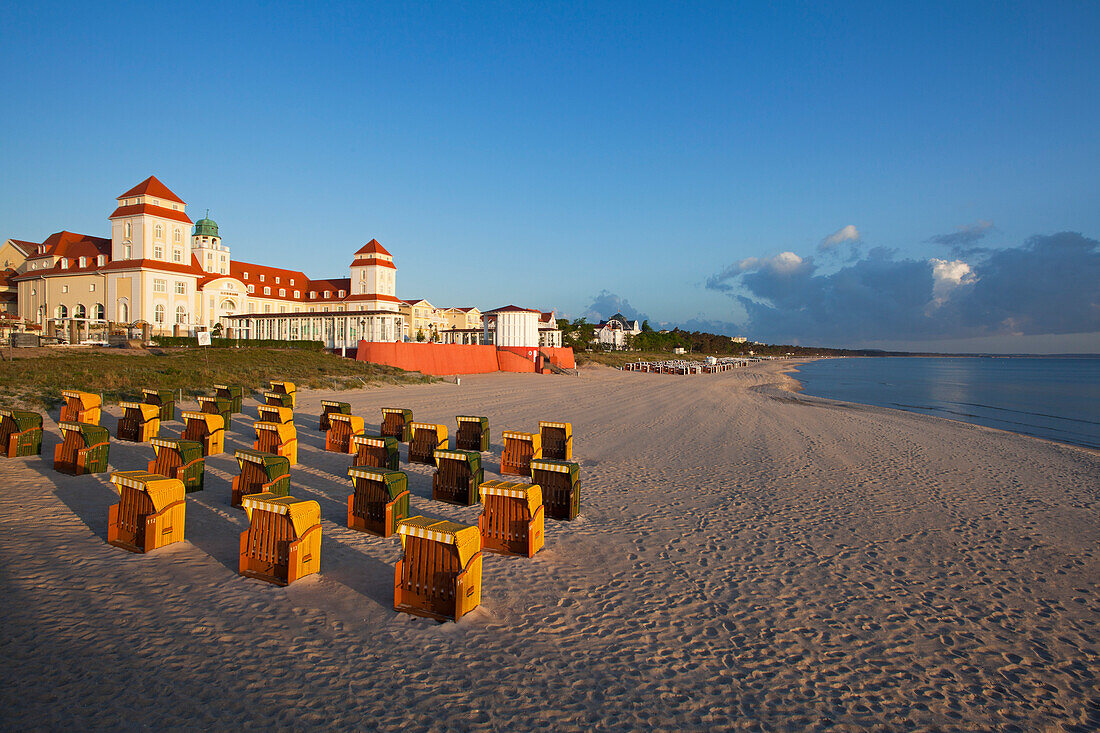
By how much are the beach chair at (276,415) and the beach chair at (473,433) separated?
358 centimetres

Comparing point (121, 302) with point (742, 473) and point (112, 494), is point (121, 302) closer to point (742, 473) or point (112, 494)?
point (112, 494)

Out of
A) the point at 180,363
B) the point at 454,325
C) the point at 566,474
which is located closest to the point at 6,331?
the point at 180,363

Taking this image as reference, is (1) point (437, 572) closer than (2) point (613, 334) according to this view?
Yes

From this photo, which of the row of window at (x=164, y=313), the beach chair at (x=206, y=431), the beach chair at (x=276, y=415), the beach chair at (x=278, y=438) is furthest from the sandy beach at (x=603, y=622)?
the row of window at (x=164, y=313)

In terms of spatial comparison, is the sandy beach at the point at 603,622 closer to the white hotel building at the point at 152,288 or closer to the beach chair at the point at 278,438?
the beach chair at the point at 278,438

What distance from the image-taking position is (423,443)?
1129cm

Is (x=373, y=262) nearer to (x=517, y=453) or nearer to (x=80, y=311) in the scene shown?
(x=80, y=311)

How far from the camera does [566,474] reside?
26.2 ft

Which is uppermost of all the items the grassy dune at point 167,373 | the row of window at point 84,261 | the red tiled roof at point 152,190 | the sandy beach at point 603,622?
the red tiled roof at point 152,190

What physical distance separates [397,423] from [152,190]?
56752 mm

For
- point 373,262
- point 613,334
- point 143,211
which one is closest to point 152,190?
point 143,211

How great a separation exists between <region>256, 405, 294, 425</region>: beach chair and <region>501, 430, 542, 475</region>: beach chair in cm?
464

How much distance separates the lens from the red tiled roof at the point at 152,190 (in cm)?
5342

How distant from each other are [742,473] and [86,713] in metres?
10.6
